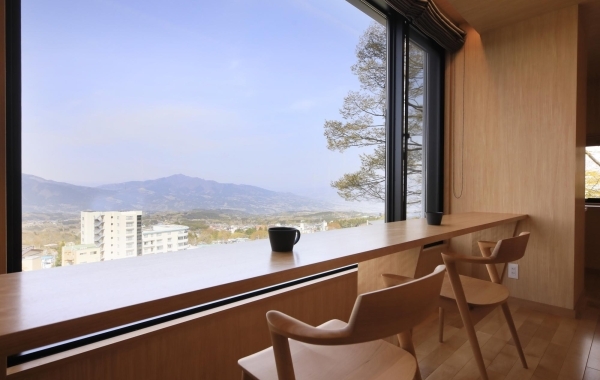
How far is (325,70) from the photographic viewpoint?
2.16 meters

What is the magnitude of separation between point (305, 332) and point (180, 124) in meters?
1.08

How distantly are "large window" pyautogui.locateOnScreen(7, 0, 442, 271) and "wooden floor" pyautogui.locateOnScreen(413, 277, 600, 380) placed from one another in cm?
87

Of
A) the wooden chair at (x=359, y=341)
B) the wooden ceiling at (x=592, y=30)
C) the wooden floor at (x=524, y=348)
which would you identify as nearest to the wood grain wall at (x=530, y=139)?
the wooden ceiling at (x=592, y=30)

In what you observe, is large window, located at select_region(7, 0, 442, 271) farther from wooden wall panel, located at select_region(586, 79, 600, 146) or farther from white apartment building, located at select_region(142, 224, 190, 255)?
wooden wall panel, located at select_region(586, 79, 600, 146)

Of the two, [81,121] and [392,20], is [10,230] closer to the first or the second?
[81,121]

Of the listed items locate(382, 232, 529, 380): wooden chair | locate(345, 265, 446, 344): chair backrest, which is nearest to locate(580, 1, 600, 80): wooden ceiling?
locate(382, 232, 529, 380): wooden chair

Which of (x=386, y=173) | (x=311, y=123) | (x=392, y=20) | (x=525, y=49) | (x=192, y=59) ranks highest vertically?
(x=392, y=20)

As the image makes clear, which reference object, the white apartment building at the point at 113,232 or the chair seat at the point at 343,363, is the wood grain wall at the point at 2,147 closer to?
the white apartment building at the point at 113,232

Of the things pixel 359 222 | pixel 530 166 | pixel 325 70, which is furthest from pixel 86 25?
pixel 530 166

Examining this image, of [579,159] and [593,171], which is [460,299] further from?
[593,171]

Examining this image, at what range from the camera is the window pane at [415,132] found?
9.30 ft

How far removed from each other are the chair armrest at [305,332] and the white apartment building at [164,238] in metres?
0.81

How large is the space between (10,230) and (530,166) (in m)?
3.07

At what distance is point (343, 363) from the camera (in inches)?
35.9
